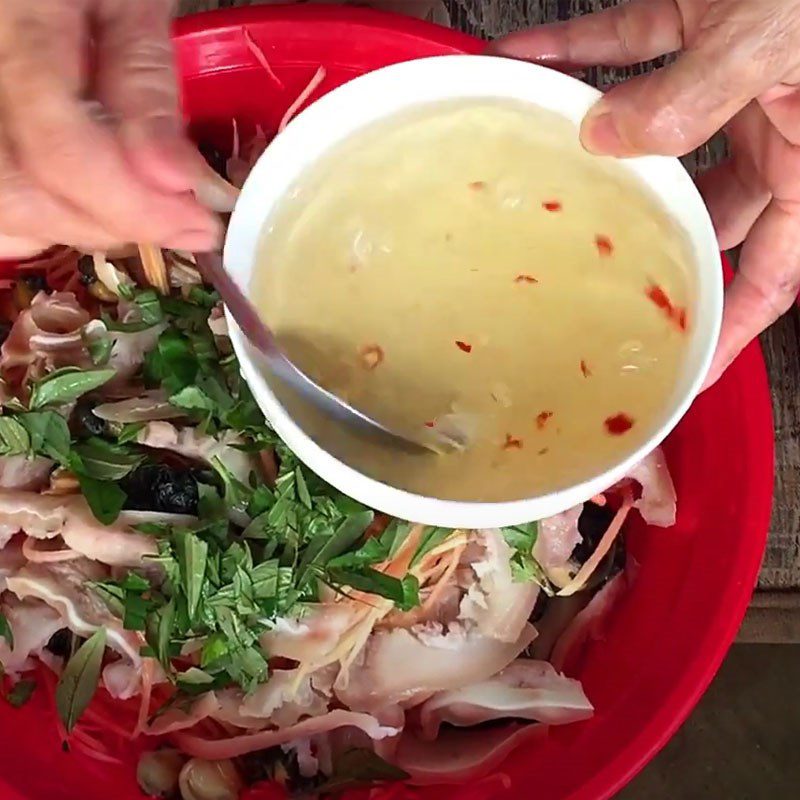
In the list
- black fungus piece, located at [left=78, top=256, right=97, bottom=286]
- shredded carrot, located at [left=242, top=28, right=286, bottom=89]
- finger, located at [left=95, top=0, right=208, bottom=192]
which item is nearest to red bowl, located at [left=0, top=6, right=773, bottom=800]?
shredded carrot, located at [left=242, top=28, right=286, bottom=89]

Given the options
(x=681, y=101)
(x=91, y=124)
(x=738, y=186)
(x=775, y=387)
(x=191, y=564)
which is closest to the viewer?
(x=91, y=124)

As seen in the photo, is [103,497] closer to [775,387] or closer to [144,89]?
[144,89]

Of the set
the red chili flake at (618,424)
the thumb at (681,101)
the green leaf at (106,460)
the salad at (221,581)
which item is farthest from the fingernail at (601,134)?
the green leaf at (106,460)

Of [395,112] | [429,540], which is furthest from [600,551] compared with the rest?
[395,112]

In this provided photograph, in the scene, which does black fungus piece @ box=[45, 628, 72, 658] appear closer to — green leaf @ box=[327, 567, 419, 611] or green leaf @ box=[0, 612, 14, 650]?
green leaf @ box=[0, 612, 14, 650]

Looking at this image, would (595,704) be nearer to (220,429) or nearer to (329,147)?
(220,429)

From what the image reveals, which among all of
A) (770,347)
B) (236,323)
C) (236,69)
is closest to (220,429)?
(236,323)
